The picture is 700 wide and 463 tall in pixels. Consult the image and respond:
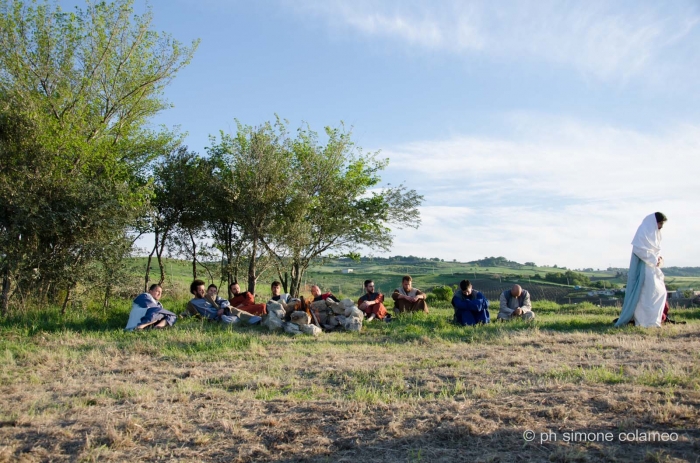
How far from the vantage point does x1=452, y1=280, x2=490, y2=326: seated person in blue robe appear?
11797 millimetres

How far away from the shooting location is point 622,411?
4.65 metres

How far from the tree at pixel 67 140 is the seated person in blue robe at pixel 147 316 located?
72.3 inches

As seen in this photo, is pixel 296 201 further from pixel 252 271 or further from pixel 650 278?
pixel 650 278

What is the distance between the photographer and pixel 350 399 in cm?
539

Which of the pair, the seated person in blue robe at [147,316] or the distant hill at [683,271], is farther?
the distant hill at [683,271]

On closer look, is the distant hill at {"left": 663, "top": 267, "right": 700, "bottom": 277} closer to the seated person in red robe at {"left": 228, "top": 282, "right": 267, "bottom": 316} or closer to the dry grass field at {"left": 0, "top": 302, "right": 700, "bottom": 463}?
the dry grass field at {"left": 0, "top": 302, "right": 700, "bottom": 463}

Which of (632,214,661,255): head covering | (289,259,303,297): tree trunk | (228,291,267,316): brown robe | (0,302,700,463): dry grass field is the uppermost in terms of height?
(632,214,661,255): head covering

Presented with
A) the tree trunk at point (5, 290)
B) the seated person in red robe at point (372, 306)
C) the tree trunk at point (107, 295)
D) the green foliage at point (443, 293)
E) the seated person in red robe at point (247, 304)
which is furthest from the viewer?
the green foliage at point (443, 293)

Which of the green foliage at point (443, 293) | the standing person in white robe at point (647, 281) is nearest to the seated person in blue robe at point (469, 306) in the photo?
the standing person in white robe at point (647, 281)

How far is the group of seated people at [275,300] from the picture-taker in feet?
35.7

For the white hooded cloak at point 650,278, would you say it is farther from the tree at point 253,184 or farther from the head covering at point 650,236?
the tree at point 253,184

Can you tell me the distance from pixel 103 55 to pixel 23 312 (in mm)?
6496

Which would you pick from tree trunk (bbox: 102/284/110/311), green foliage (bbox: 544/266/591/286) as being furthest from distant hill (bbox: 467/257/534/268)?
tree trunk (bbox: 102/284/110/311)

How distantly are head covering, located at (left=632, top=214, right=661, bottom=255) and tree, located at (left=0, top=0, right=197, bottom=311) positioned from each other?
10.9 metres
